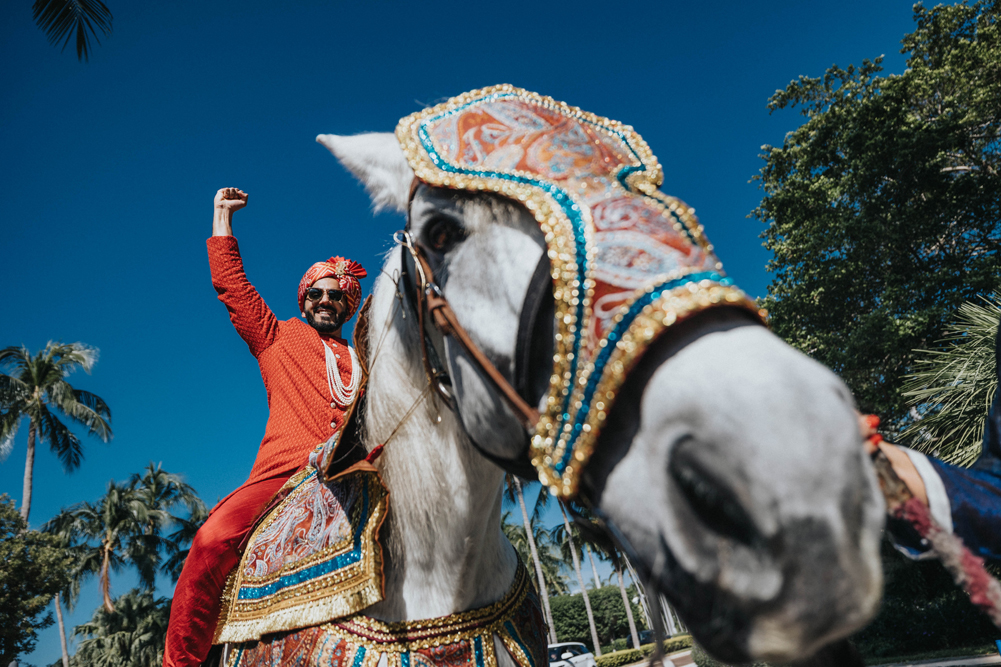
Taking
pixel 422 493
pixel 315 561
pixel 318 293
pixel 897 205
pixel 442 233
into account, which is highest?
pixel 897 205

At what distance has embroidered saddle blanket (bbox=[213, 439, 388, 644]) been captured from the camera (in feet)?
5.99

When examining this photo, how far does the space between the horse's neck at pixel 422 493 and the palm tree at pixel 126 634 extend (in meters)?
26.8

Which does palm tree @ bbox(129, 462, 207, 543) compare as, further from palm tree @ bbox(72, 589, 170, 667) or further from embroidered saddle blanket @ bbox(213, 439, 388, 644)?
embroidered saddle blanket @ bbox(213, 439, 388, 644)

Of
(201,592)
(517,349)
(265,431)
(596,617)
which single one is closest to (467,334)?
(517,349)

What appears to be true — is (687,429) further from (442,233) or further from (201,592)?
(201,592)

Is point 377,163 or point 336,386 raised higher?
point 377,163

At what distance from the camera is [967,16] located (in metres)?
16.7

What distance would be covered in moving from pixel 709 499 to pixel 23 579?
25.6 meters

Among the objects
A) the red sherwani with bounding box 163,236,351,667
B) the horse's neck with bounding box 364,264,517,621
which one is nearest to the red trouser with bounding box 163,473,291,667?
the red sherwani with bounding box 163,236,351,667

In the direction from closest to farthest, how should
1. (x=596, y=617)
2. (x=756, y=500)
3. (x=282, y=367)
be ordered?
(x=756, y=500) < (x=282, y=367) < (x=596, y=617)

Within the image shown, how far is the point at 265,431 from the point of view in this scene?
2777mm

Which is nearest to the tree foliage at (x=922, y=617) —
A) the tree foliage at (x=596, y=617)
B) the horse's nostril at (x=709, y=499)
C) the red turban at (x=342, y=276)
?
the red turban at (x=342, y=276)

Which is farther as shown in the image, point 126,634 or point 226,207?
point 126,634

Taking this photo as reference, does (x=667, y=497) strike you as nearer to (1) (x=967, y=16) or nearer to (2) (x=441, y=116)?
(2) (x=441, y=116)
